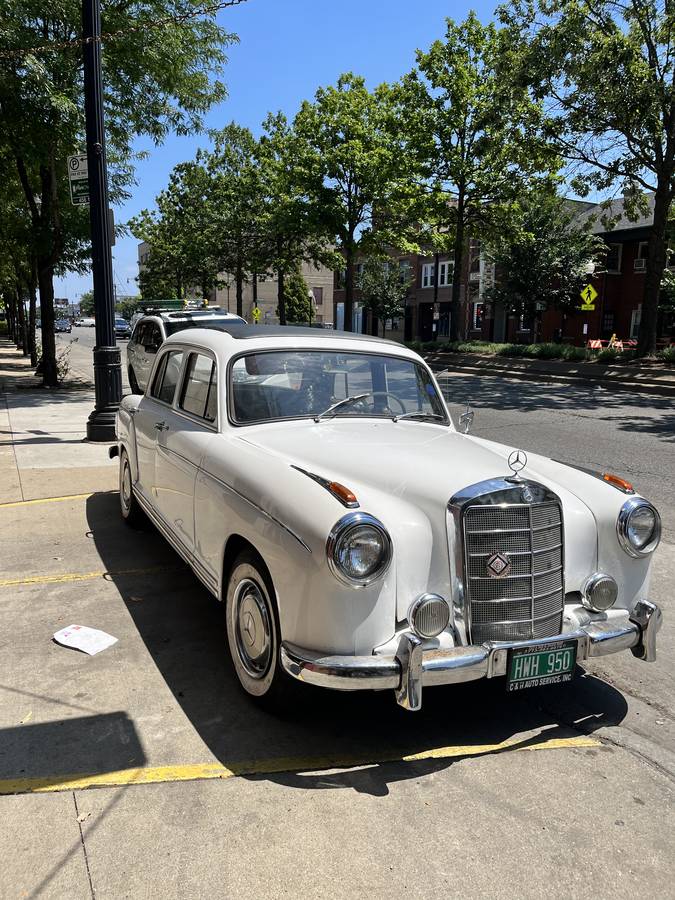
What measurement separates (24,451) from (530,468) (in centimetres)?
761

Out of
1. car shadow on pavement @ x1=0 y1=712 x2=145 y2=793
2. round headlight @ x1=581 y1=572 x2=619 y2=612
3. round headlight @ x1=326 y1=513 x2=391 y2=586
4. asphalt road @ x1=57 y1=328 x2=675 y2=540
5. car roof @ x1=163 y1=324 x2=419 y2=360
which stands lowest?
car shadow on pavement @ x1=0 y1=712 x2=145 y2=793

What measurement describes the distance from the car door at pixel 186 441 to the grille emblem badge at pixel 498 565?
1722 mm

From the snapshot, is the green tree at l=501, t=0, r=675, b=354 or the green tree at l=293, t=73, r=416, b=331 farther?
the green tree at l=293, t=73, r=416, b=331

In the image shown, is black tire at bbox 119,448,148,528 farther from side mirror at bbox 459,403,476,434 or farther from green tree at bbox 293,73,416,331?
green tree at bbox 293,73,416,331

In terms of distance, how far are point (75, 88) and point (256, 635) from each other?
12.7m

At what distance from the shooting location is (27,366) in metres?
23.9

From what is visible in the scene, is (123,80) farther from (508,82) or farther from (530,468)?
(530,468)

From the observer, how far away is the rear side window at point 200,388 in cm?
414

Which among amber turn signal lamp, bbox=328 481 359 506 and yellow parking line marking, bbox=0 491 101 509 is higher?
amber turn signal lamp, bbox=328 481 359 506

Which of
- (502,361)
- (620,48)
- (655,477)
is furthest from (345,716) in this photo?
(502,361)

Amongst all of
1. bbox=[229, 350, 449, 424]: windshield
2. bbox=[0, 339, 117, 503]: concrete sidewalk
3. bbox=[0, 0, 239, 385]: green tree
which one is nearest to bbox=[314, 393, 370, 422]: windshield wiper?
bbox=[229, 350, 449, 424]: windshield

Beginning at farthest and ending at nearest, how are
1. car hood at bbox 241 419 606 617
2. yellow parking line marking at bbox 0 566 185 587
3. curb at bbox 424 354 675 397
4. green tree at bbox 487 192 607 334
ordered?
green tree at bbox 487 192 607 334 < curb at bbox 424 354 675 397 < yellow parking line marking at bbox 0 566 185 587 < car hood at bbox 241 419 606 617

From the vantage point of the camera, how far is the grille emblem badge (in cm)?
292

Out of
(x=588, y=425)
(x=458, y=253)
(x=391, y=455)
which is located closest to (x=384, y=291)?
(x=458, y=253)
